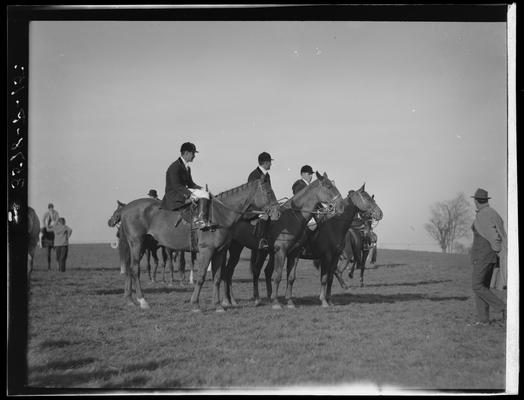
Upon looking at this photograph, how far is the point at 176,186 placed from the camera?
10617 mm

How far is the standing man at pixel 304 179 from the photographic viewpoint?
12688 mm

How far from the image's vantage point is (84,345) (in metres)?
8.24

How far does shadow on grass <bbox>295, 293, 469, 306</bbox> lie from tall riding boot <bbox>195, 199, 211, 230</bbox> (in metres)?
3.11

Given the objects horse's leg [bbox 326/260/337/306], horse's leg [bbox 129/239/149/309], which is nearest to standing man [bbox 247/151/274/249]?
horse's leg [bbox 326/260/337/306]

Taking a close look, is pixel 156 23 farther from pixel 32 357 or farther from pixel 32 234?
pixel 32 357

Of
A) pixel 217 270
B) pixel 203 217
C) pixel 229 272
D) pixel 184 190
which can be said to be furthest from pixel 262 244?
pixel 184 190

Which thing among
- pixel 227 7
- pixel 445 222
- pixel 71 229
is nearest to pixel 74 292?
pixel 71 229

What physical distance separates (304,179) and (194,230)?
3487 mm

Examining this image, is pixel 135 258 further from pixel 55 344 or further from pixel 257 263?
pixel 55 344

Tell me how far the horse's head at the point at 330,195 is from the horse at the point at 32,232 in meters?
5.63

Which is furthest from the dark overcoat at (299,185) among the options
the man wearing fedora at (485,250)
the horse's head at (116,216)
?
the man wearing fedora at (485,250)

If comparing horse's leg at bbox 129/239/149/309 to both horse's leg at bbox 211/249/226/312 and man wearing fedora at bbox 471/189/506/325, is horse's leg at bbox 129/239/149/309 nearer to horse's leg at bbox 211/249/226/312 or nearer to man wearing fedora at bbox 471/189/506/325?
horse's leg at bbox 211/249/226/312

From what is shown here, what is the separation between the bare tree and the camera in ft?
33.3

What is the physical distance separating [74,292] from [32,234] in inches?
132
